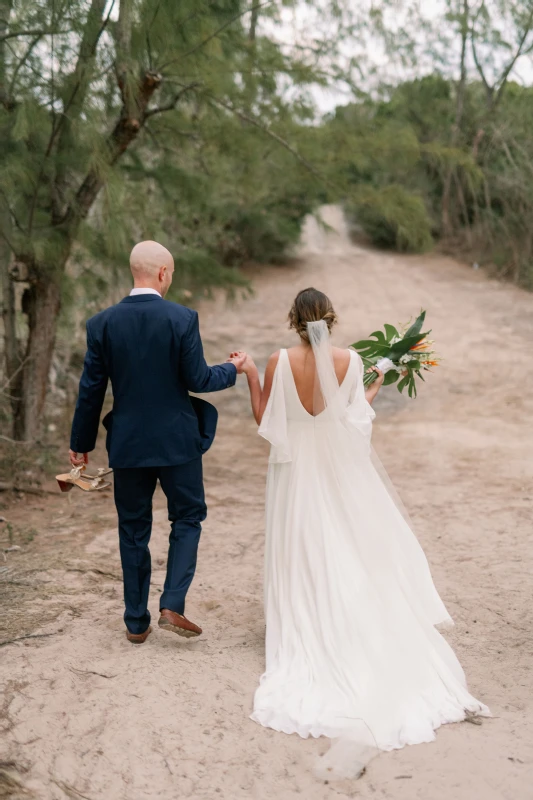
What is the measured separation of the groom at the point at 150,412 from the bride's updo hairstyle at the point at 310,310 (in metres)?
0.34

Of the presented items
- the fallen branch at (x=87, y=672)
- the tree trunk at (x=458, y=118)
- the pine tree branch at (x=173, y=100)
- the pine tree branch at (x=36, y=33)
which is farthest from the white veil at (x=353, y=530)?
the tree trunk at (x=458, y=118)

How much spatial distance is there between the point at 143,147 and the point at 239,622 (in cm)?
531

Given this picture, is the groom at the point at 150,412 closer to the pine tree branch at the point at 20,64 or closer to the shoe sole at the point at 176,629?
the shoe sole at the point at 176,629

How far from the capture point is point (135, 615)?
3.46 m

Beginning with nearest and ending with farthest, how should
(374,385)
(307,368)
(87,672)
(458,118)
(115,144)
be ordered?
(87,672), (307,368), (374,385), (115,144), (458,118)

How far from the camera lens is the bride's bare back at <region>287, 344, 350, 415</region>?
342 cm

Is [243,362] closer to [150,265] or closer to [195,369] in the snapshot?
[195,369]

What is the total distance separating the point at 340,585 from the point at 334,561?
0.10m

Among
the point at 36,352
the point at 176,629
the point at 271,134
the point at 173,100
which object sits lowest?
the point at 176,629

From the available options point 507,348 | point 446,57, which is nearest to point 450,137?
point 446,57

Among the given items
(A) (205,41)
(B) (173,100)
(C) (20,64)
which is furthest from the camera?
(B) (173,100)

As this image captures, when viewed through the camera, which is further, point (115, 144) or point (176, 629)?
point (115, 144)

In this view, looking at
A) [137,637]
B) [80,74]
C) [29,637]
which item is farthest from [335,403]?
[80,74]

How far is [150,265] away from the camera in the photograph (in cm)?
326
